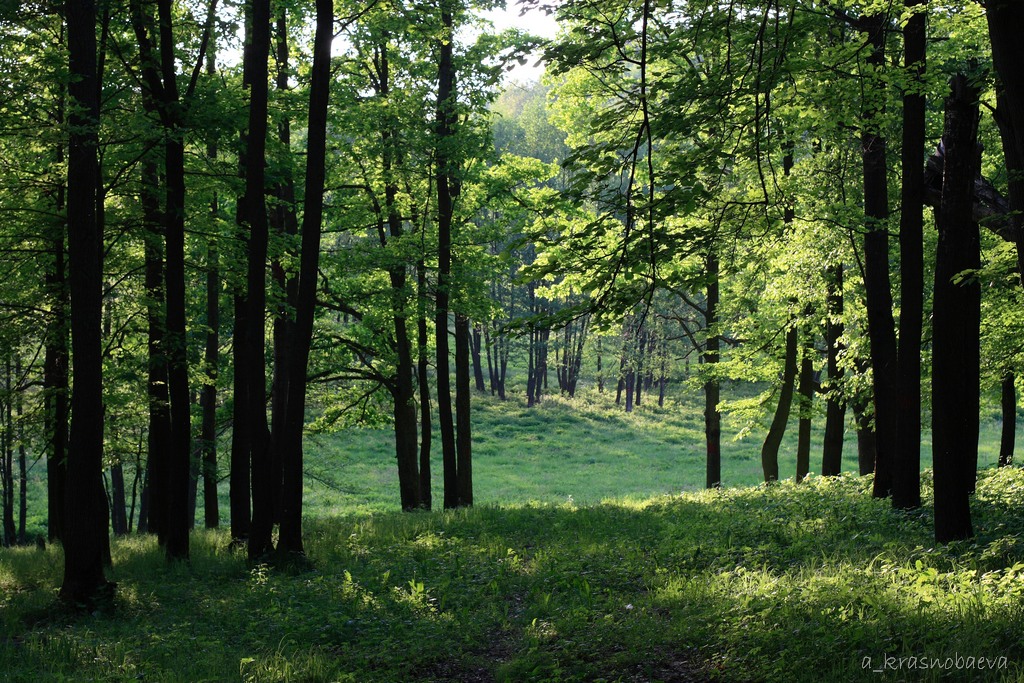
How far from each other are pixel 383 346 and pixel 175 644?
41.0ft

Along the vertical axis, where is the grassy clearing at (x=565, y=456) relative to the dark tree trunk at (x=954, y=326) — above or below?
below

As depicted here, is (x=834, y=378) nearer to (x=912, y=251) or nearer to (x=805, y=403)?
(x=805, y=403)

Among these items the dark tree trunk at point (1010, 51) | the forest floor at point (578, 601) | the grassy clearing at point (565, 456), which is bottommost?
the grassy clearing at point (565, 456)

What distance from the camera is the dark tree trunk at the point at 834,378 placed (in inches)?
664

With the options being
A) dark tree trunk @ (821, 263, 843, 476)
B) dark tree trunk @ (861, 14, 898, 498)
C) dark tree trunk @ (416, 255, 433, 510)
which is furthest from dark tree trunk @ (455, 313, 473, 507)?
dark tree trunk @ (861, 14, 898, 498)


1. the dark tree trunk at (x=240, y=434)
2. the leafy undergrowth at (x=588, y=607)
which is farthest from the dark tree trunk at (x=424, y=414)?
the leafy undergrowth at (x=588, y=607)

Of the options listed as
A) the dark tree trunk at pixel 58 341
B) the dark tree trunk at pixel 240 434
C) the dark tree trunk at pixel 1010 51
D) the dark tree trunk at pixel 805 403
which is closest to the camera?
the dark tree trunk at pixel 1010 51

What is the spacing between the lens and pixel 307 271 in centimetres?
1196

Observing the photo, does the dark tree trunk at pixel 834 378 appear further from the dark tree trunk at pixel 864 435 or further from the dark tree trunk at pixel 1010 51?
the dark tree trunk at pixel 1010 51

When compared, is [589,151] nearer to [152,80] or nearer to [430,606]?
[430,606]

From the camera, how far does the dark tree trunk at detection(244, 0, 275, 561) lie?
11.9 m

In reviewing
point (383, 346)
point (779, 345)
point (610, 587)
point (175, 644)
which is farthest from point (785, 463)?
point (175, 644)

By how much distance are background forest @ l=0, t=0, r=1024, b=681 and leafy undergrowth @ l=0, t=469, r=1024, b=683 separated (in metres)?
0.06

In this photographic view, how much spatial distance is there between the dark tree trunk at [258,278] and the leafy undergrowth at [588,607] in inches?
37.0
